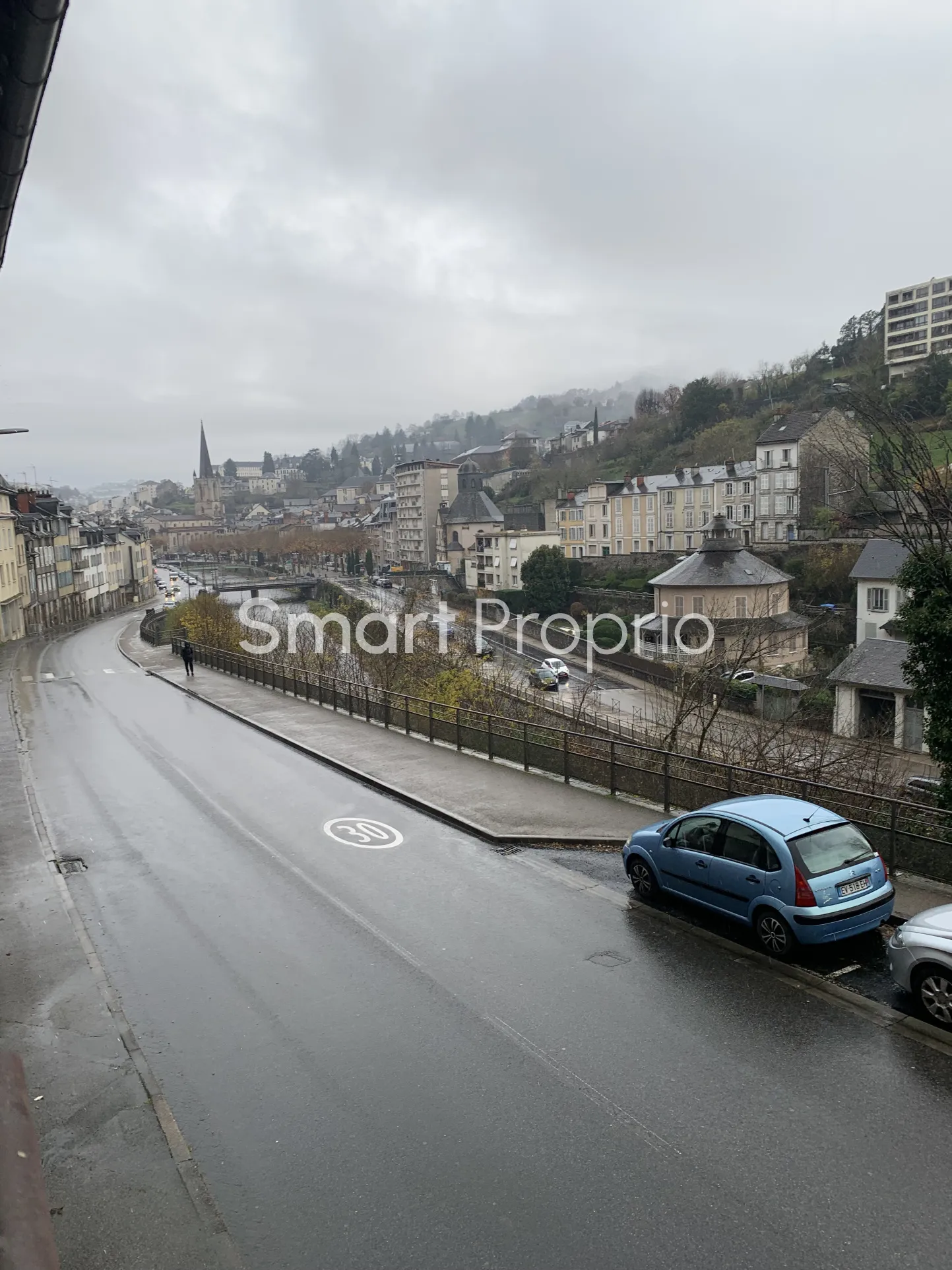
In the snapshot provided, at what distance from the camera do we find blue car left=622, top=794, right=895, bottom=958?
27.0 ft

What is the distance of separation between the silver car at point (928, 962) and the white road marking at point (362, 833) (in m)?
7.37

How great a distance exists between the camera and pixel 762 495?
70688 millimetres

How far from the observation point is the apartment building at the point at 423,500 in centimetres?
13225

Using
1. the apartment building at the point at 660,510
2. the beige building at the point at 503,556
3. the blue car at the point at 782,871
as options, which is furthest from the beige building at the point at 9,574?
the blue car at the point at 782,871

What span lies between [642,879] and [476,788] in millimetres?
6042

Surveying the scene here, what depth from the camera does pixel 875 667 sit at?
35844mm

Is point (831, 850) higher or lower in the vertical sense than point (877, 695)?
higher

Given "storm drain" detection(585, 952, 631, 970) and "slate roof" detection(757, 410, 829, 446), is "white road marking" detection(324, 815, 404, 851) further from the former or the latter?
"slate roof" detection(757, 410, 829, 446)

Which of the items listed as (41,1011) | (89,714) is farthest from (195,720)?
(41,1011)

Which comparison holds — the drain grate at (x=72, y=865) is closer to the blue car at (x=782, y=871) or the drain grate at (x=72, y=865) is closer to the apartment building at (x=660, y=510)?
the blue car at (x=782, y=871)

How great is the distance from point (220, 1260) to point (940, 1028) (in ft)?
18.4

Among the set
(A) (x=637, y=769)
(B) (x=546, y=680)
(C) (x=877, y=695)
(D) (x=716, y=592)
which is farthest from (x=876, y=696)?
(A) (x=637, y=769)

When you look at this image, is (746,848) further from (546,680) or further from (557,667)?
(557,667)

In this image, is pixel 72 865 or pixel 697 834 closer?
pixel 697 834
